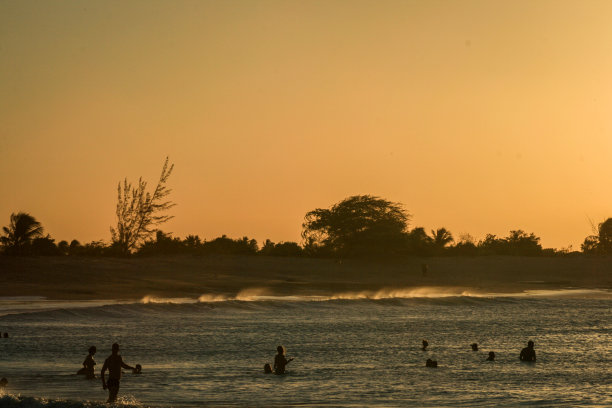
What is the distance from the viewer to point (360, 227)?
94812mm

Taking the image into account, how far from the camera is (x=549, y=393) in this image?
2458 centimetres

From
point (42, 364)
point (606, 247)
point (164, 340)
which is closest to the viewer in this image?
point (42, 364)

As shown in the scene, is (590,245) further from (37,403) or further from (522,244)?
(37,403)

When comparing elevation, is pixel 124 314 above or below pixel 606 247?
below

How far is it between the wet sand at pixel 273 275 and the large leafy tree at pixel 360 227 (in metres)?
3.49

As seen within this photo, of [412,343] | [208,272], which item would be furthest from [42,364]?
[208,272]

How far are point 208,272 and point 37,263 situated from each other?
14464 mm

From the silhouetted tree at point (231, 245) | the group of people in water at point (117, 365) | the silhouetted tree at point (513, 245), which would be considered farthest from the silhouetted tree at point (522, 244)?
the group of people in water at point (117, 365)

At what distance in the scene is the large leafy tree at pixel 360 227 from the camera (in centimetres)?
9275

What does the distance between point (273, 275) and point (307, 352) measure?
1649 inches

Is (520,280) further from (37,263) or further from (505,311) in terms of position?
(37,263)

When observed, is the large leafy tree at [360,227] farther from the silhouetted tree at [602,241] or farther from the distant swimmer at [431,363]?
the distant swimmer at [431,363]

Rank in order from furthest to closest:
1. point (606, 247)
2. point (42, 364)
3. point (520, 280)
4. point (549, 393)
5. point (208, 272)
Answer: point (606, 247) < point (520, 280) < point (208, 272) < point (42, 364) < point (549, 393)

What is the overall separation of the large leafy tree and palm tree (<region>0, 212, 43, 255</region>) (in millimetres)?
33473
